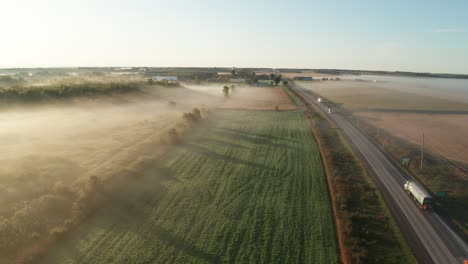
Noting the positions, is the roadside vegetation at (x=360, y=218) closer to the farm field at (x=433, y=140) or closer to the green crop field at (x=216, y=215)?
the green crop field at (x=216, y=215)

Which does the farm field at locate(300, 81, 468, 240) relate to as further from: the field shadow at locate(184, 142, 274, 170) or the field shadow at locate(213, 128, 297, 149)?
the field shadow at locate(184, 142, 274, 170)

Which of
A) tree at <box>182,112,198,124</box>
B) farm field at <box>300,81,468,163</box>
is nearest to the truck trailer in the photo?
farm field at <box>300,81,468,163</box>

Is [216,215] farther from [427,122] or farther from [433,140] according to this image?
[427,122]

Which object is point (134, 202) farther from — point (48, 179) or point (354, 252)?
point (354, 252)

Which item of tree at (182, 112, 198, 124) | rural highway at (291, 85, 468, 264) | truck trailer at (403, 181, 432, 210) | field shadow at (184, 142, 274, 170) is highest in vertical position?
tree at (182, 112, 198, 124)

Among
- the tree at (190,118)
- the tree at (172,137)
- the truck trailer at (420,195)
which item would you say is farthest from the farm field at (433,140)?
the tree at (190,118)

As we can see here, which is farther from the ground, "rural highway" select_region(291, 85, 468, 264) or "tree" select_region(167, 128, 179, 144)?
"tree" select_region(167, 128, 179, 144)
